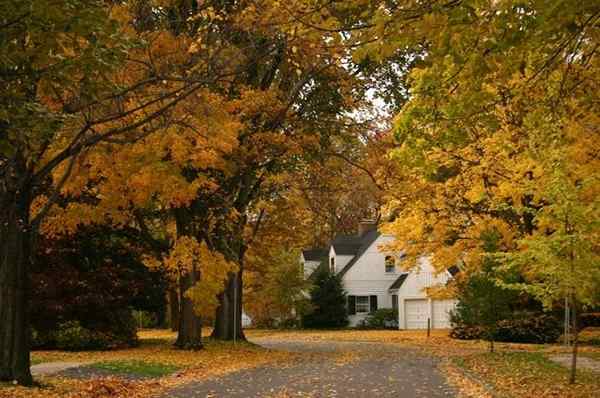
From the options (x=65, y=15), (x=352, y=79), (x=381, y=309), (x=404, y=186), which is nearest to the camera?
(x=65, y=15)

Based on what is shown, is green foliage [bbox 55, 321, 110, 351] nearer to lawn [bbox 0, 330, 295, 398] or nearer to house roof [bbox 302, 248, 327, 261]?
lawn [bbox 0, 330, 295, 398]

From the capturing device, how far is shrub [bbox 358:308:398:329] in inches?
1937

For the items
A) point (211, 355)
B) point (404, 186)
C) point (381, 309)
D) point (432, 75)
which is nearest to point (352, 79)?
point (404, 186)

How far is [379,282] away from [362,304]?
6.56 feet

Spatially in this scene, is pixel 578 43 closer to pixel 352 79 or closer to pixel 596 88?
pixel 596 88

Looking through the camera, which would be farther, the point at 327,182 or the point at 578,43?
the point at 327,182

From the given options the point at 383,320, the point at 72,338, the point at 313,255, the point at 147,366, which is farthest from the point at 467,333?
the point at 313,255

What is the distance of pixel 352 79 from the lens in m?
22.7

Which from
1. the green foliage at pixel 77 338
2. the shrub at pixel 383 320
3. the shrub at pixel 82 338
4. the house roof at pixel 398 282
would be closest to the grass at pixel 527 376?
the shrub at pixel 82 338

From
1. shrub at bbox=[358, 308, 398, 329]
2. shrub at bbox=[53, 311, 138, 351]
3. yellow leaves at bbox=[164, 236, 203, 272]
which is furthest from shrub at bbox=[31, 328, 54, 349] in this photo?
shrub at bbox=[358, 308, 398, 329]

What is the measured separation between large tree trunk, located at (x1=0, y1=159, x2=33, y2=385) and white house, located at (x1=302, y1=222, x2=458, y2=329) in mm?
33189

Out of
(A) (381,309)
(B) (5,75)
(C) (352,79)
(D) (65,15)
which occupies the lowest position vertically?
(A) (381,309)

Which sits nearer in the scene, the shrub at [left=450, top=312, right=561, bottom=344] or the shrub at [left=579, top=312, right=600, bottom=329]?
the shrub at [left=450, top=312, right=561, bottom=344]

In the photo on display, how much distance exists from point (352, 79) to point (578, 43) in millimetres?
13794
